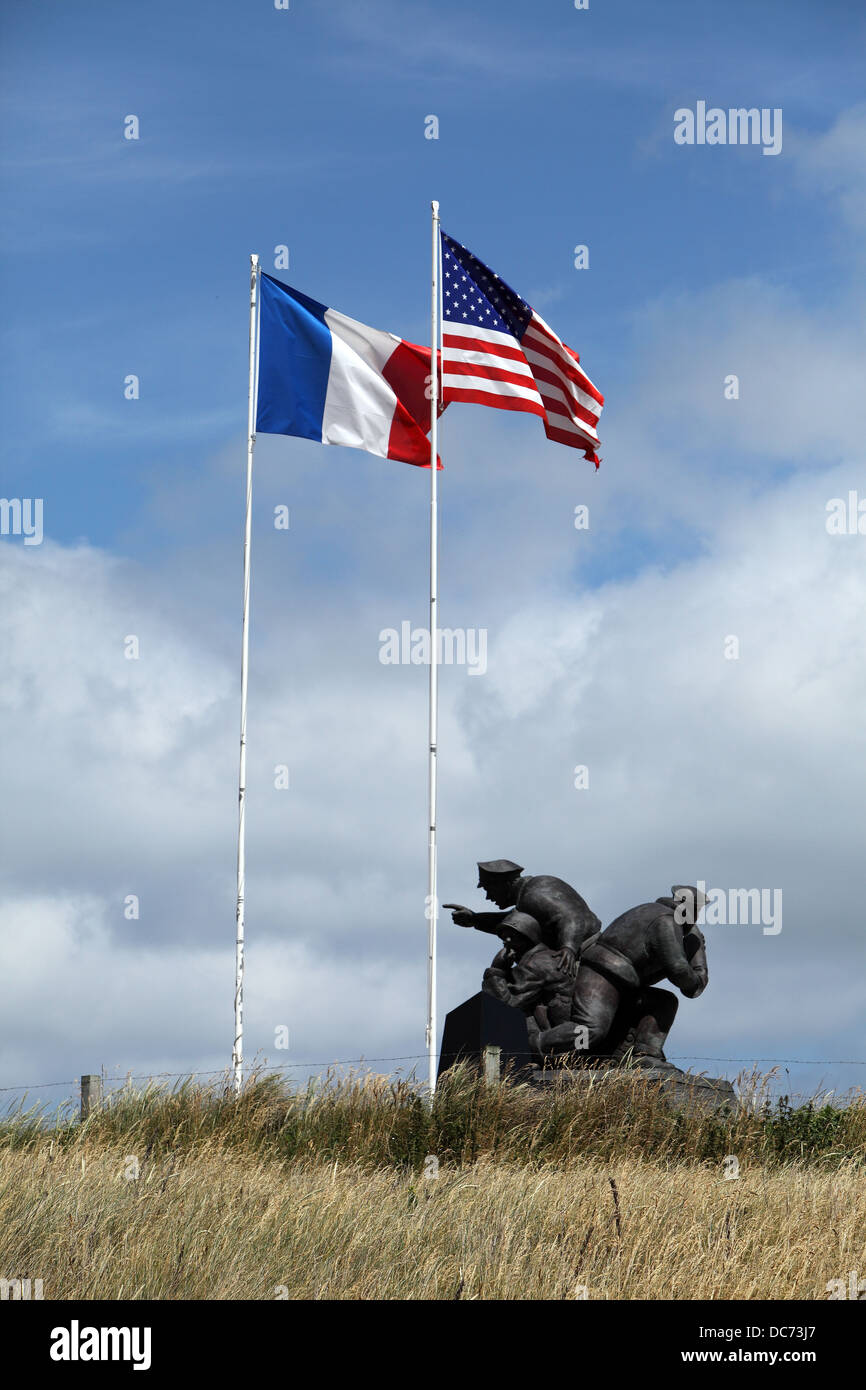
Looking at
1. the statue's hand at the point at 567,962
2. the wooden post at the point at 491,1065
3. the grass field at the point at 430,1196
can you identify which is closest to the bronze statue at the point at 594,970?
the statue's hand at the point at 567,962

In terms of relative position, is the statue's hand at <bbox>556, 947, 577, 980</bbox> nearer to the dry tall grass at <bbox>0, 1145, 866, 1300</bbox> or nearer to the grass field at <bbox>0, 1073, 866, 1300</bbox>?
the grass field at <bbox>0, 1073, 866, 1300</bbox>

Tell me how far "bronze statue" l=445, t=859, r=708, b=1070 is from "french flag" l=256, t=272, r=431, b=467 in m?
5.75

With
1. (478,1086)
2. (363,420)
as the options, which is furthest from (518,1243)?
(363,420)

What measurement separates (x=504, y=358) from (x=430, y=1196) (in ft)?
33.4

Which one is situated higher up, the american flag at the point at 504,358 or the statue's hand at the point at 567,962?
the american flag at the point at 504,358

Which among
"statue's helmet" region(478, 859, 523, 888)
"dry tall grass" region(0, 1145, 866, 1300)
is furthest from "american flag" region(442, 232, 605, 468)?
"dry tall grass" region(0, 1145, 866, 1300)

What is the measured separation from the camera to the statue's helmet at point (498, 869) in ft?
59.8

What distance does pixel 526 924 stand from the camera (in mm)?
17672

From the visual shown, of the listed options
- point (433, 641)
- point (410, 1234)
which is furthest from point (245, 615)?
point (410, 1234)

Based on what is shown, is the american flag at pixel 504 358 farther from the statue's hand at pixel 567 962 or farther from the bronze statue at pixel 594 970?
the statue's hand at pixel 567 962

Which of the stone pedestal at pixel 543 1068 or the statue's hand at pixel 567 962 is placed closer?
the stone pedestal at pixel 543 1068

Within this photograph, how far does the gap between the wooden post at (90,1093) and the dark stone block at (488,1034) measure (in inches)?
139

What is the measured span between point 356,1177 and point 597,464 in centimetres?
1007
